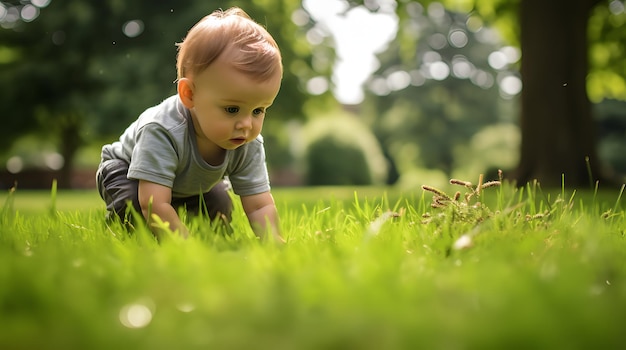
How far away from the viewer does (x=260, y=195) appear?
2.67 metres

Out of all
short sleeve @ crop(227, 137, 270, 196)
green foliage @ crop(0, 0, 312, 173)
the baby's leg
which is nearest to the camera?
short sleeve @ crop(227, 137, 270, 196)

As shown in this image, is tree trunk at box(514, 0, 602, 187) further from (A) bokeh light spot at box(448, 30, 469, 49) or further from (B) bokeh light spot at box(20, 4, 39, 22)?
(A) bokeh light spot at box(448, 30, 469, 49)

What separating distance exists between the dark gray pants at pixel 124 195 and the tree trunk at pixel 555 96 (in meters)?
5.74

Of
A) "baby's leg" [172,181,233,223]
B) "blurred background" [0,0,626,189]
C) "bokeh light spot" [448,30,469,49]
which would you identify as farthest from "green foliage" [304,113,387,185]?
"bokeh light spot" [448,30,469,49]

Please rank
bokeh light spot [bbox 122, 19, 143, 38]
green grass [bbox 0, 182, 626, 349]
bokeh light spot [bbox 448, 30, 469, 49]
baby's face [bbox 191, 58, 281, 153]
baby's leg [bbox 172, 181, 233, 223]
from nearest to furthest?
green grass [bbox 0, 182, 626, 349]
baby's face [bbox 191, 58, 281, 153]
baby's leg [bbox 172, 181, 233, 223]
bokeh light spot [bbox 122, 19, 143, 38]
bokeh light spot [bbox 448, 30, 469, 49]

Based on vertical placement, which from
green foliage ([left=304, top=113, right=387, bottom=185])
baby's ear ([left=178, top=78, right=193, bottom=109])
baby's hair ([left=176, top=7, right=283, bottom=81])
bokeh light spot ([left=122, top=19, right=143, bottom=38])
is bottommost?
green foliage ([left=304, top=113, right=387, bottom=185])

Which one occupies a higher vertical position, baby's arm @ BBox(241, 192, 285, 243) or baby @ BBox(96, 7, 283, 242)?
baby @ BBox(96, 7, 283, 242)

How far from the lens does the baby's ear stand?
91.6 inches

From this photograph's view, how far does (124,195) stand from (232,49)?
81 cm

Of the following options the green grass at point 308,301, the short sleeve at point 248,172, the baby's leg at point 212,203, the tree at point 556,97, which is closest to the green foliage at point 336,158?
the tree at point 556,97

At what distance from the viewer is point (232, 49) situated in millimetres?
2219

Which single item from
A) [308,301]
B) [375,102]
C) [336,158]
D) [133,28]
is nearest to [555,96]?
[308,301]

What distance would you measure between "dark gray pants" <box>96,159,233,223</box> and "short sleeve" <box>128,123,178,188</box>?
0.52 ft

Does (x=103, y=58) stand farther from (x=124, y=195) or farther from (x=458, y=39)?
(x=458, y=39)
